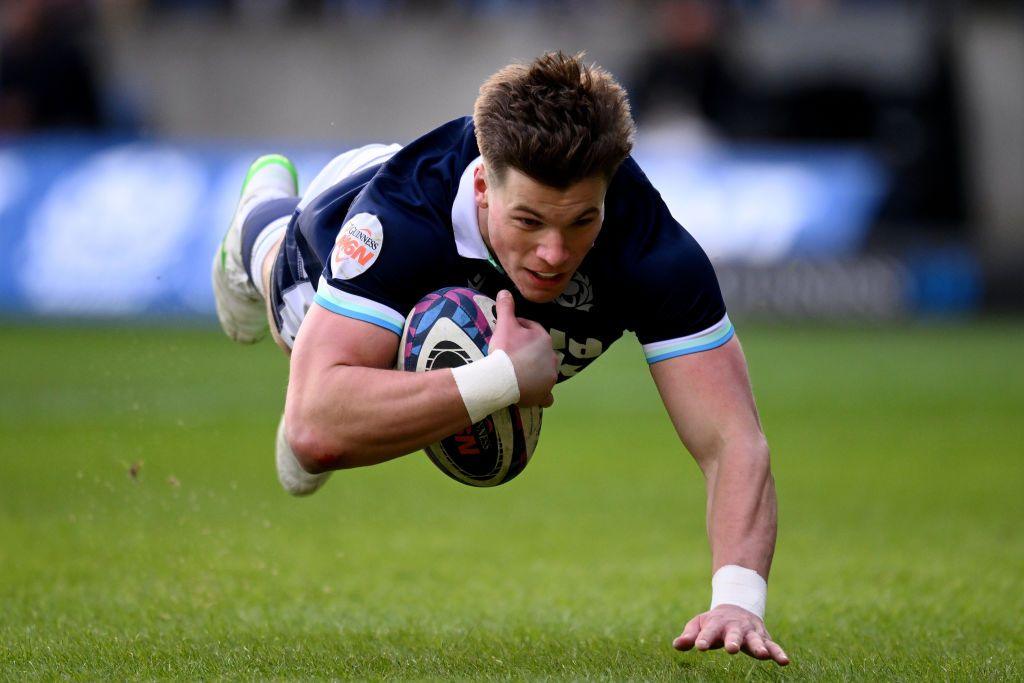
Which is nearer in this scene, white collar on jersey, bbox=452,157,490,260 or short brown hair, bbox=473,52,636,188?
short brown hair, bbox=473,52,636,188

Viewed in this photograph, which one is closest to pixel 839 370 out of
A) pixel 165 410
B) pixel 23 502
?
pixel 165 410

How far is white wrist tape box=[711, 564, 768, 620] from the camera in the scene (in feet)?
15.4

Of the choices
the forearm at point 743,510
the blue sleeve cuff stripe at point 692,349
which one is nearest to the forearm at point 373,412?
the blue sleeve cuff stripe at point 692,349

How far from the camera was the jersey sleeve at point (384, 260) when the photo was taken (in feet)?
16.1

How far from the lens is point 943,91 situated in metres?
20.4

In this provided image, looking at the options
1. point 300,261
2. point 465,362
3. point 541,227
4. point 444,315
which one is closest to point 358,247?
point 444,315

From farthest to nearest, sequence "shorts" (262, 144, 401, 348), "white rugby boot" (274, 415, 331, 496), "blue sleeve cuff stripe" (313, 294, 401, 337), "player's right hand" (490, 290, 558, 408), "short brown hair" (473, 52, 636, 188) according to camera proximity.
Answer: "white rugby boot" (274, 415, 331, 496) → "shorts" (262, 144, 401, 348) → "blue sleeve cuff stripe" (313, 294, 401, 337) → "player's right hand" (490, 290, 558, 408) → "short brown hair" (473, 52, 636, 188)

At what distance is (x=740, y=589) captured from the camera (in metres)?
4.72

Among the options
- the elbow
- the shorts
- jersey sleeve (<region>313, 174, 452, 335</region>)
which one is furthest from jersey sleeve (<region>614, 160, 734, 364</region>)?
the shorts

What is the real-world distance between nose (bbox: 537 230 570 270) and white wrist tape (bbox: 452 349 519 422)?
0.34m

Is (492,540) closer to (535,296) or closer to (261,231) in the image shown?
(261,231)

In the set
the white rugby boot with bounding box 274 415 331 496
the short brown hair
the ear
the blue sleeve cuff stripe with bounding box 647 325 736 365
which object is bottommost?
the white rugby boot with bounding box 274 415 331 496

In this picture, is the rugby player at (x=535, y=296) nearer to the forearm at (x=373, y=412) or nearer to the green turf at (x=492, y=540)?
the forearm at (x=373, y=412)

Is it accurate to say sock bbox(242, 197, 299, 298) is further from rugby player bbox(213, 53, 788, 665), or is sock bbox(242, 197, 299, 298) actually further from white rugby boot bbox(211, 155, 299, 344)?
rugby player bbox(213, 53, 788, 665)
